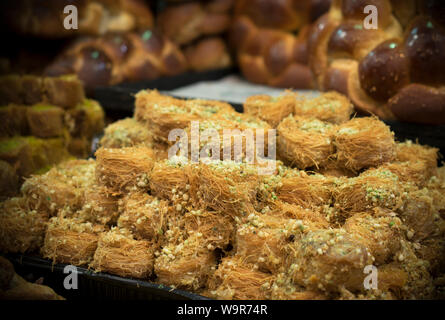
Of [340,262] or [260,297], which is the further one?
[260,297]

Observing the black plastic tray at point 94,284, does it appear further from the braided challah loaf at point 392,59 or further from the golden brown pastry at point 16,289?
the braided challah loaf at point 392,59

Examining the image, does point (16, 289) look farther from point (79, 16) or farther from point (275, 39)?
point (275, 39)

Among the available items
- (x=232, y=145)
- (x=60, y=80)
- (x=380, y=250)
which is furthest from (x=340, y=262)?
(x=60, y=80)

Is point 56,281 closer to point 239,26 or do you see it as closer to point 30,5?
point 30,5

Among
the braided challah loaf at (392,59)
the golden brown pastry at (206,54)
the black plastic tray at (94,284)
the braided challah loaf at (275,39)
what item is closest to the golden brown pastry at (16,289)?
the black plastic tray at (94,284)

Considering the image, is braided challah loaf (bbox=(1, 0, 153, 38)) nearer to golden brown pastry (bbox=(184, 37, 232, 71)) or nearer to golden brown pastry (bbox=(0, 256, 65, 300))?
golden brown pastry (bbox=(184, 37, 232, 71))

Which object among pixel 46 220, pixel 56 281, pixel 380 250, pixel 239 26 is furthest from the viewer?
pixel 239 26

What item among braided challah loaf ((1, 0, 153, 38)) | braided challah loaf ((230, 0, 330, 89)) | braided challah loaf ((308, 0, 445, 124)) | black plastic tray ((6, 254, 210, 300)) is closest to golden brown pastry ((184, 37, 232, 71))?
braided challah loaf ((230, 0, 330, 89))
